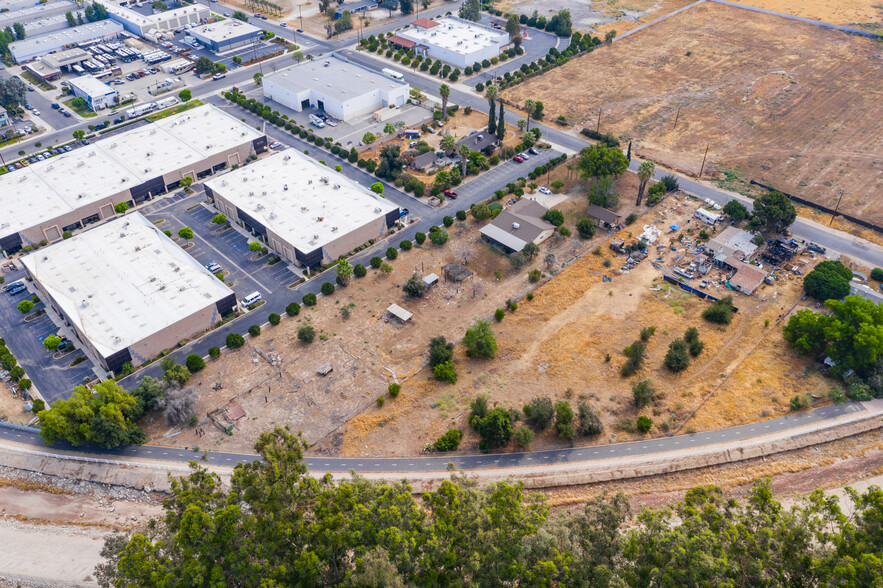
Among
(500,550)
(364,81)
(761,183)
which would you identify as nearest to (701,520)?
(500,550)

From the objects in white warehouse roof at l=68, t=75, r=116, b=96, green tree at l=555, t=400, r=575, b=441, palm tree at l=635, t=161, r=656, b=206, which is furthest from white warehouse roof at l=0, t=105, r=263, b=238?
green tree at l=555, t=400, r=575, b=441

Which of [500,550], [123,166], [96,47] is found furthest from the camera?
[96,47]

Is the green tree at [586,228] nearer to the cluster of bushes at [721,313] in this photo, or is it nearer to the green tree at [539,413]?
the cluster of bushes at [721,313]

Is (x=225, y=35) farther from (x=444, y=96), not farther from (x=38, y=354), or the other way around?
(x=38, y=354)

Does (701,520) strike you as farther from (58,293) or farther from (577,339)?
(58,293)

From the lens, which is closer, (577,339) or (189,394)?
(189,394)

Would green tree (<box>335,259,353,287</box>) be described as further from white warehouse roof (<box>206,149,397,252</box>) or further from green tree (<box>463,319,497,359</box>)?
green tree (<box>463,319,497,359</box>)

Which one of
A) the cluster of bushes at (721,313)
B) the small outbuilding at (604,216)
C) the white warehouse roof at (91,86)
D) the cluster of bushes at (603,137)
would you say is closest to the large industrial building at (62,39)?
the white warehouse roof at (91,86)
